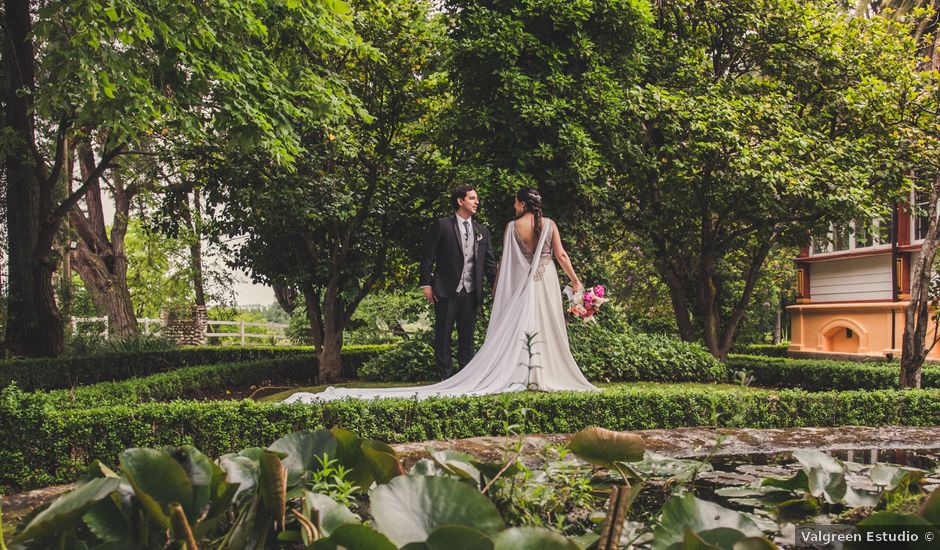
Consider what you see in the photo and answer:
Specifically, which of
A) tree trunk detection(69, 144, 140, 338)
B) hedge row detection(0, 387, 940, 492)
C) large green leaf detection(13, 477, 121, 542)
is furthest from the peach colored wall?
tree trunk detection(69, 144, 140, 338)

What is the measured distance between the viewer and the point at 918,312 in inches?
279

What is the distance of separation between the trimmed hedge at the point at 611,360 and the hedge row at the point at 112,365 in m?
3.07

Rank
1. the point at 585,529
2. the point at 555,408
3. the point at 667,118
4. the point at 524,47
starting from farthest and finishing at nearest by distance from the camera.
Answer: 1. the point at 667,118
2. the point at 524,47
3. the point at 555,408
4. the point at 585,529

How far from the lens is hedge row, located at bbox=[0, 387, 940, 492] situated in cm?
415

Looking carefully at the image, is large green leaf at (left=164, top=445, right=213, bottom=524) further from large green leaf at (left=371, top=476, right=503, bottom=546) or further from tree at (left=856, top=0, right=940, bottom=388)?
tree at (left=856, top=0, right=940, bottom=388)

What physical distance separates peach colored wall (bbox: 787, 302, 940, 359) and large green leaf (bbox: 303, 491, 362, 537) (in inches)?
583

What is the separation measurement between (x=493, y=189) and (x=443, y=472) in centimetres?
842

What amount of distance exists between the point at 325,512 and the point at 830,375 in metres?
10.7

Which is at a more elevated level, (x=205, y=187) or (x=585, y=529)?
(x=205, y=187)

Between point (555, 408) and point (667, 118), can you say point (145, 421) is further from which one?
point (667, 118)

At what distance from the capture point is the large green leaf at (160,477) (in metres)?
1.39

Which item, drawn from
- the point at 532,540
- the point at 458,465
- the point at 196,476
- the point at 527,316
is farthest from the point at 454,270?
the point at 532,540

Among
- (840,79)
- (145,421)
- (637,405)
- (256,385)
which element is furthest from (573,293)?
(840,79)

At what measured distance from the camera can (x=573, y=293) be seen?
798 cm
